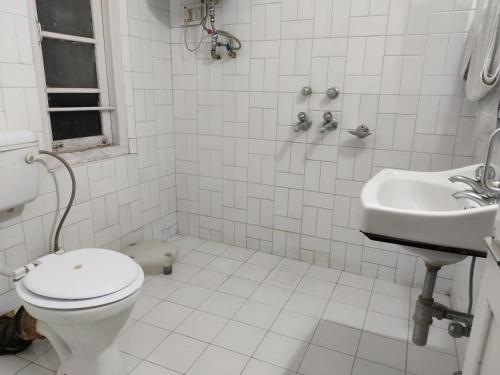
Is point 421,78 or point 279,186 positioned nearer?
point 421,78

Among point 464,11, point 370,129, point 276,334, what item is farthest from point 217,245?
point 464,11

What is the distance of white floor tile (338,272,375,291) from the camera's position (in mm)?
2133

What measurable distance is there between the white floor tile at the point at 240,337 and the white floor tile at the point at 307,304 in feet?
0.86

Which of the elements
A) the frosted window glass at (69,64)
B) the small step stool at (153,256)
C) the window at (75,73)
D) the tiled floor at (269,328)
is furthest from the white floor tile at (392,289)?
the frosted window glass at (69,64)

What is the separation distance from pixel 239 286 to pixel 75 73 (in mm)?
1537

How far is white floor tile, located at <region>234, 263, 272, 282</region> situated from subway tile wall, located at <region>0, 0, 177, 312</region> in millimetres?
725

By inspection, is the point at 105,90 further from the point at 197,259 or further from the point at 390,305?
the point at 390,305

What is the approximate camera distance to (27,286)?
126cm

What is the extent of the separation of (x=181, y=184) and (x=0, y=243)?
128 cm

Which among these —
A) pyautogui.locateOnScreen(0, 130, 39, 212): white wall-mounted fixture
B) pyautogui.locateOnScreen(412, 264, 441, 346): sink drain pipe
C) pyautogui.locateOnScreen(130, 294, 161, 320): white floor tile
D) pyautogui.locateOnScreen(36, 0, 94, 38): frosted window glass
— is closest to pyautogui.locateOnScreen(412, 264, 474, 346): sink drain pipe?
pyautogui.locateOnScreen(412, 264, 441, 346): sink drain pipe

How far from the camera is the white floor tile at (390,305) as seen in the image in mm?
1883

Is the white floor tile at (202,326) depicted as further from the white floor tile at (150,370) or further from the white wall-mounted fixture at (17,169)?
the white wall-mounted fixture at (17,169)

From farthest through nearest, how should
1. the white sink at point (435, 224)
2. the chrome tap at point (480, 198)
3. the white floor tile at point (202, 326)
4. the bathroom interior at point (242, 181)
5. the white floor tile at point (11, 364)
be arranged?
the white floor tile at point (202, 326)
the white floor tile at point (11, 364)
the bathroom interior at point (242, 181)
the chrome tap at point (480, 198)
the white sink at point (435, 224)

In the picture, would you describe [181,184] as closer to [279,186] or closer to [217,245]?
[217,245]
